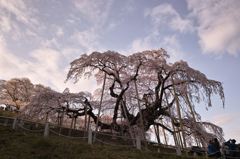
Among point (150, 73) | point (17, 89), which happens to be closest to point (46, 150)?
point (150, 73)

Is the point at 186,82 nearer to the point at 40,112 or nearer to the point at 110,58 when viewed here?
the point at 110,58

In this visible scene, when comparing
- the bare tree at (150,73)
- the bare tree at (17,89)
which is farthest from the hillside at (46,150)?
the bare tree at (17,89)

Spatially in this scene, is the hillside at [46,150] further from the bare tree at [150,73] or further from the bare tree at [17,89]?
the bare tree at [17,89]

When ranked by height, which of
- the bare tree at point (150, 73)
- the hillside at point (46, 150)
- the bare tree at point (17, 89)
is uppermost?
the bare tree at point (17, 89)

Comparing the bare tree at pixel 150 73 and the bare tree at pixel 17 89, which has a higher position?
the bare tree at pixel 17 89

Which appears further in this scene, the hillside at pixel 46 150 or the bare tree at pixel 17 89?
the bare tree at pixel 17 89

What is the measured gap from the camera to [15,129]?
16625mm

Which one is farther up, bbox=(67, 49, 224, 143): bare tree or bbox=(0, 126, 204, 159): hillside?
bbox=(67, 49, 224, 143): bare tree

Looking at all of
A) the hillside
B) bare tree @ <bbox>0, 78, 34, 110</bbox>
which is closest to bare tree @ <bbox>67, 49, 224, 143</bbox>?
the hillside

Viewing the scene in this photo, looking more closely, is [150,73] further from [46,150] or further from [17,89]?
[17,89]

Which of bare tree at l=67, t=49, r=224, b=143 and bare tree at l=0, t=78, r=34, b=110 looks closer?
bare tree at l=67, t=49, r=224, b=143

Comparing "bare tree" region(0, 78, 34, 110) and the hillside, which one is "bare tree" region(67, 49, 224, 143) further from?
"bare tree" region(0, 78, 34, 110)

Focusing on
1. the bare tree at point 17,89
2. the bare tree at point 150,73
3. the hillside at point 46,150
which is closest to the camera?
the hillside at point 46,150

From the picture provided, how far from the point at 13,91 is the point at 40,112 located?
1197 inches
